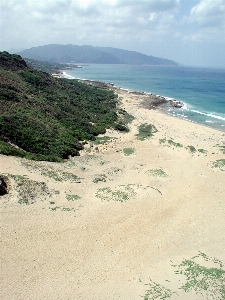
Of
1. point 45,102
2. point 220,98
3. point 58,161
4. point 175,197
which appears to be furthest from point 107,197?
point 220,98

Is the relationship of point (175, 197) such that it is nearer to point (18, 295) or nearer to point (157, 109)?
point (18, 295)

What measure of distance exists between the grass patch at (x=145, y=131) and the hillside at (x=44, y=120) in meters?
2.71

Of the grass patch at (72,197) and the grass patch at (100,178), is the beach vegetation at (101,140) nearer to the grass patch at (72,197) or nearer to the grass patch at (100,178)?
the grass patch at (100,178)

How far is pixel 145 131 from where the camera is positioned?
42844mm

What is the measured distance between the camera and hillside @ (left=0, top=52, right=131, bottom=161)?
1081 inches

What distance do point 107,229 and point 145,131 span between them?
2767 centimetres

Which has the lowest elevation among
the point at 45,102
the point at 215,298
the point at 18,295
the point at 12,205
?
the point at 215,298

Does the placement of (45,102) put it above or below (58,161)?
above

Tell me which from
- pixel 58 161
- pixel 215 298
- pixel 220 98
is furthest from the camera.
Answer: pixel 220 98

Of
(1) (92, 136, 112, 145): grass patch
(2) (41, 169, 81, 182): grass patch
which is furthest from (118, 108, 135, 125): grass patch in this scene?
(2) (41, 169, 81, 182): grass patch

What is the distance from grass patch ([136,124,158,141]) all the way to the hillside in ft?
8.88

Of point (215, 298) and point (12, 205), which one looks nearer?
point (215, 298)

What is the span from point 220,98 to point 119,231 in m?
71.1

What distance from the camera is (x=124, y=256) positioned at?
1489cm
